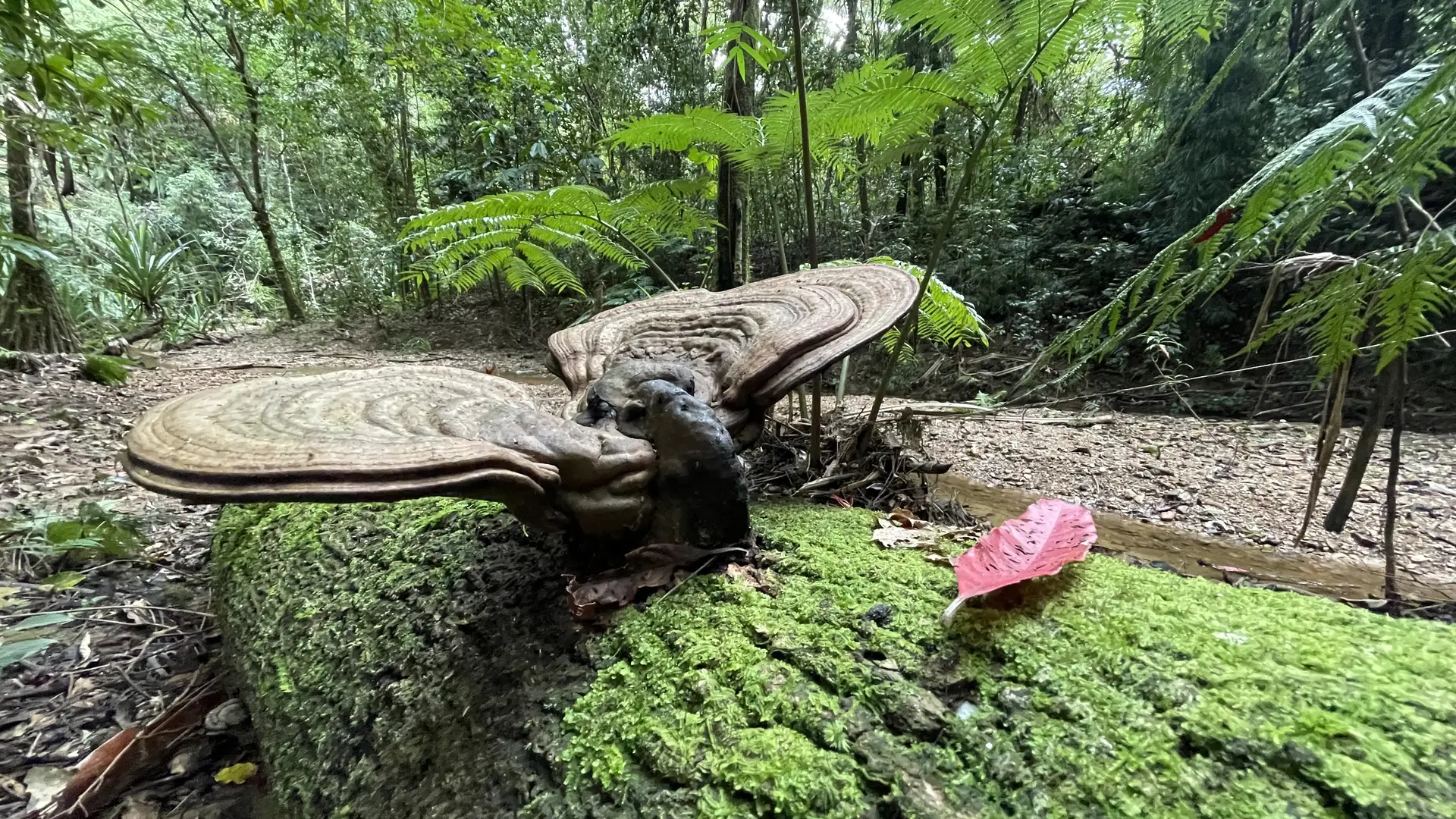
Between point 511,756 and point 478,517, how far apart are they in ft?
2.43

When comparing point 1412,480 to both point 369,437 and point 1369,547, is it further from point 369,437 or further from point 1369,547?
point 369,437

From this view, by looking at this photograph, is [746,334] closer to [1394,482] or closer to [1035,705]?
[1035,705]

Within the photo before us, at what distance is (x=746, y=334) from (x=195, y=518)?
2.89m

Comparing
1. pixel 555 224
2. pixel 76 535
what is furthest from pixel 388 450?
pixel 76 535

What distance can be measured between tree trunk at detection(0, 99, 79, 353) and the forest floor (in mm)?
1479

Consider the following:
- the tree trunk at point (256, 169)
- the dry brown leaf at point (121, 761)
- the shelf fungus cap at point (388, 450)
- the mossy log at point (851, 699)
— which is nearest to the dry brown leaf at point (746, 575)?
the mossy log at point (851, 699)

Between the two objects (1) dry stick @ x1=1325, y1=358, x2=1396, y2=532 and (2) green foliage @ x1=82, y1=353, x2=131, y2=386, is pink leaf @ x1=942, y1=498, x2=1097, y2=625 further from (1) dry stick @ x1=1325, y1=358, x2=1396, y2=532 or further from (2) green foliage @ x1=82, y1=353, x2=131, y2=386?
(2) green foliage @ x1=82, y1=353, x2=131, y2=386

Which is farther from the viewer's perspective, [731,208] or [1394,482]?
[731,208]

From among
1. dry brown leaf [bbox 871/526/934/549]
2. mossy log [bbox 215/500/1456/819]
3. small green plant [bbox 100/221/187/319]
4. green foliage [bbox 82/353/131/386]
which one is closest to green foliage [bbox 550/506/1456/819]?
mossy log [bbox 215/500/1456/819]

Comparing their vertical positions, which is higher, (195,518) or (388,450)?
(388,450)

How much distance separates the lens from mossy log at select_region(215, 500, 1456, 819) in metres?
0.62

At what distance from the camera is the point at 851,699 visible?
0.82m

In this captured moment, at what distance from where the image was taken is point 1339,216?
3457mm

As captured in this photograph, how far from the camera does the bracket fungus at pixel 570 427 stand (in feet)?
2.64
